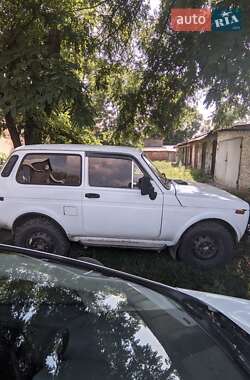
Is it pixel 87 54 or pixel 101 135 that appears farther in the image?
pixel 101 135

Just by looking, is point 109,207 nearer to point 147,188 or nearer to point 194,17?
point 147,188

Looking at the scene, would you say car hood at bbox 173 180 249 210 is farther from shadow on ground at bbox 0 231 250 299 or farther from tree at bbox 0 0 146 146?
tree at bbox 0 0 146 146

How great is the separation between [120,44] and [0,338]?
37.4ft

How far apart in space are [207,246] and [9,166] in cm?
323

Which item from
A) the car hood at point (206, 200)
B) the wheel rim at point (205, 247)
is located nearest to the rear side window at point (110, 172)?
the car hood at point (206, 200)

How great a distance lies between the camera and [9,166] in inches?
249

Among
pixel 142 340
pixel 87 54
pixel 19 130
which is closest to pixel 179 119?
pixel 87 54

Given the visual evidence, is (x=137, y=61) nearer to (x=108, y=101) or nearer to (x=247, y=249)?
(x=108, y=101)

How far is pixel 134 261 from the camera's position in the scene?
635 cm

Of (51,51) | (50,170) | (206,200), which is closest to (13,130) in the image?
(51,51)

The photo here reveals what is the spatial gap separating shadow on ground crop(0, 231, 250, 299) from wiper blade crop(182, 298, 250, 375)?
317 cm

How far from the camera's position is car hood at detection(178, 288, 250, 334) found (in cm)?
231

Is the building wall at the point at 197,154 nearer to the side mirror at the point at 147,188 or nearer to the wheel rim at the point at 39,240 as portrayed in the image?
the side mirror at the point at 147,188

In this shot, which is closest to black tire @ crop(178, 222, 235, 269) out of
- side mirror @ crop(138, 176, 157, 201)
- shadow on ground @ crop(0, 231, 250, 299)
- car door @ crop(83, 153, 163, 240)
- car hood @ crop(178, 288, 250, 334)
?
shadow on ground @ crop(0, 231, 250, 299)
